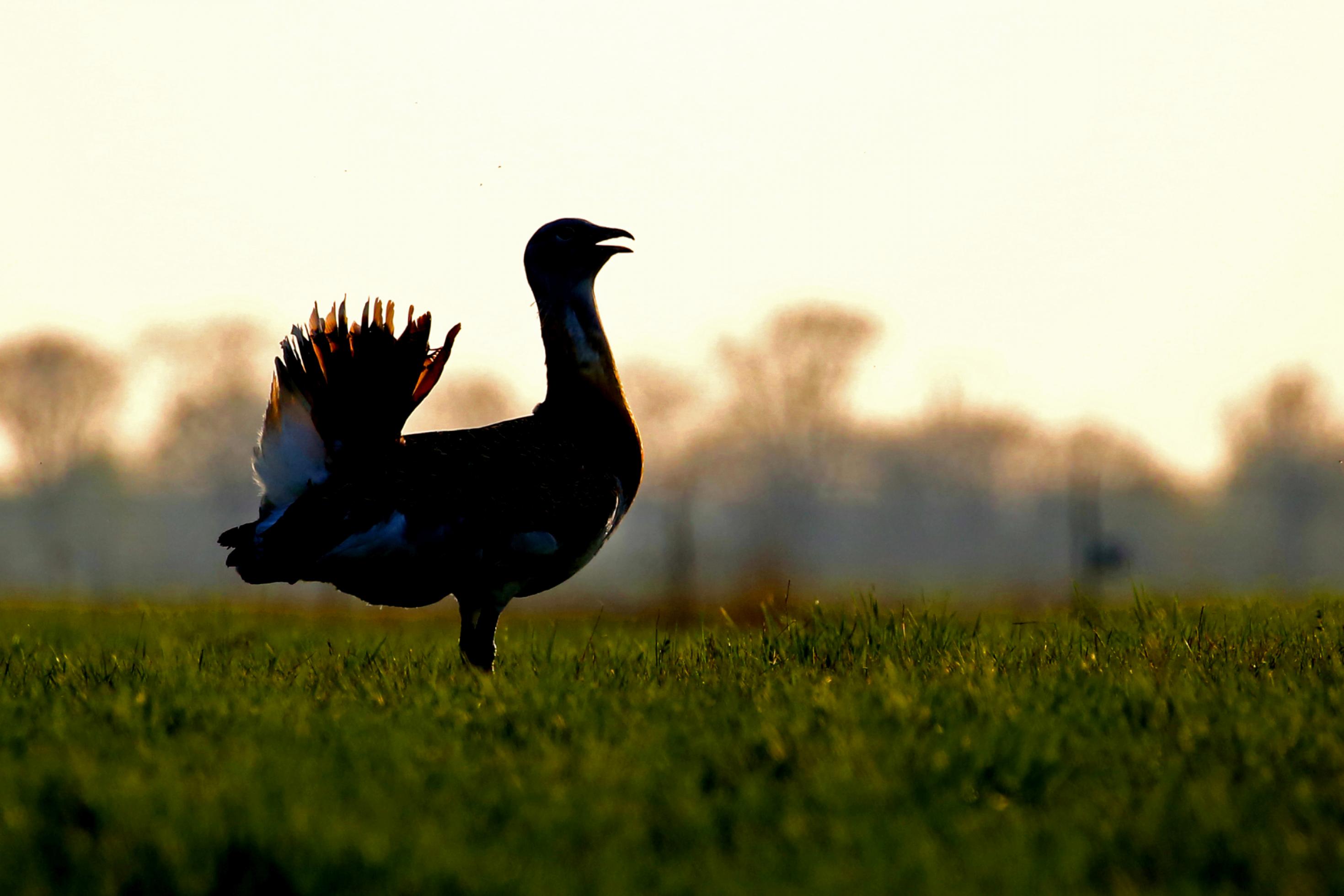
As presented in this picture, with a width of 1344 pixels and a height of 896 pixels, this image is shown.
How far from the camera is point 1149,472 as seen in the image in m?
75.2

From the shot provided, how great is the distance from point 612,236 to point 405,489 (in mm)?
2196

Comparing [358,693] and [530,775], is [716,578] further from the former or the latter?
[530,775]

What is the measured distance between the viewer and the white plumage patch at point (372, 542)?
768cm

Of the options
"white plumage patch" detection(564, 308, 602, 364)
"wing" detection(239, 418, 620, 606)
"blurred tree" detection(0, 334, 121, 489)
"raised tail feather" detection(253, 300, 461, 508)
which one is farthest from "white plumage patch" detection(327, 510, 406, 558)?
"blurred tree" detection(0, 334, 121, 489)

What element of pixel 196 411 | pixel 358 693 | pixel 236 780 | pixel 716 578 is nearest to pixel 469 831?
pixel 236 780

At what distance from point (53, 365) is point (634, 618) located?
4647cm

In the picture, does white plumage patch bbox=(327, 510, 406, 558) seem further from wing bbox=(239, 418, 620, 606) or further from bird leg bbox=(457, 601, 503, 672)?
bird leg bbox=(457, 601, 503, 672)

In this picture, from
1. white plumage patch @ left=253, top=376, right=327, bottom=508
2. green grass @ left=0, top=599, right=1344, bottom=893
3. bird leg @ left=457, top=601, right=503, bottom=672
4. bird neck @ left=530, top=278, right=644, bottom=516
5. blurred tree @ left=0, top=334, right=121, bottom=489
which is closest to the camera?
green grass @ left=0, top=599, right=1344, bottom=893

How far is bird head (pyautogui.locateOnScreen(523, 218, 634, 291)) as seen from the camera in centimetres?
870

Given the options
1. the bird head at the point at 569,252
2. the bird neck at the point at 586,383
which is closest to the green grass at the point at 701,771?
the bird neck at the point at 586,383

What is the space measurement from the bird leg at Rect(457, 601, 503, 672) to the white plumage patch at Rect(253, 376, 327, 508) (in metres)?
1.22

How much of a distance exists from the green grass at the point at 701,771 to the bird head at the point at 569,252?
2.45m

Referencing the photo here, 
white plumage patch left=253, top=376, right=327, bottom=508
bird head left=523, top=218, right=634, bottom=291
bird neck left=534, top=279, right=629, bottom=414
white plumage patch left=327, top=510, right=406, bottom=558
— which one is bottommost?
white plumage patch left=327, top=510, right=406, bottom=558

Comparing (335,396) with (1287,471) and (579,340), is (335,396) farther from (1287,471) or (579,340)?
(1287,471)
